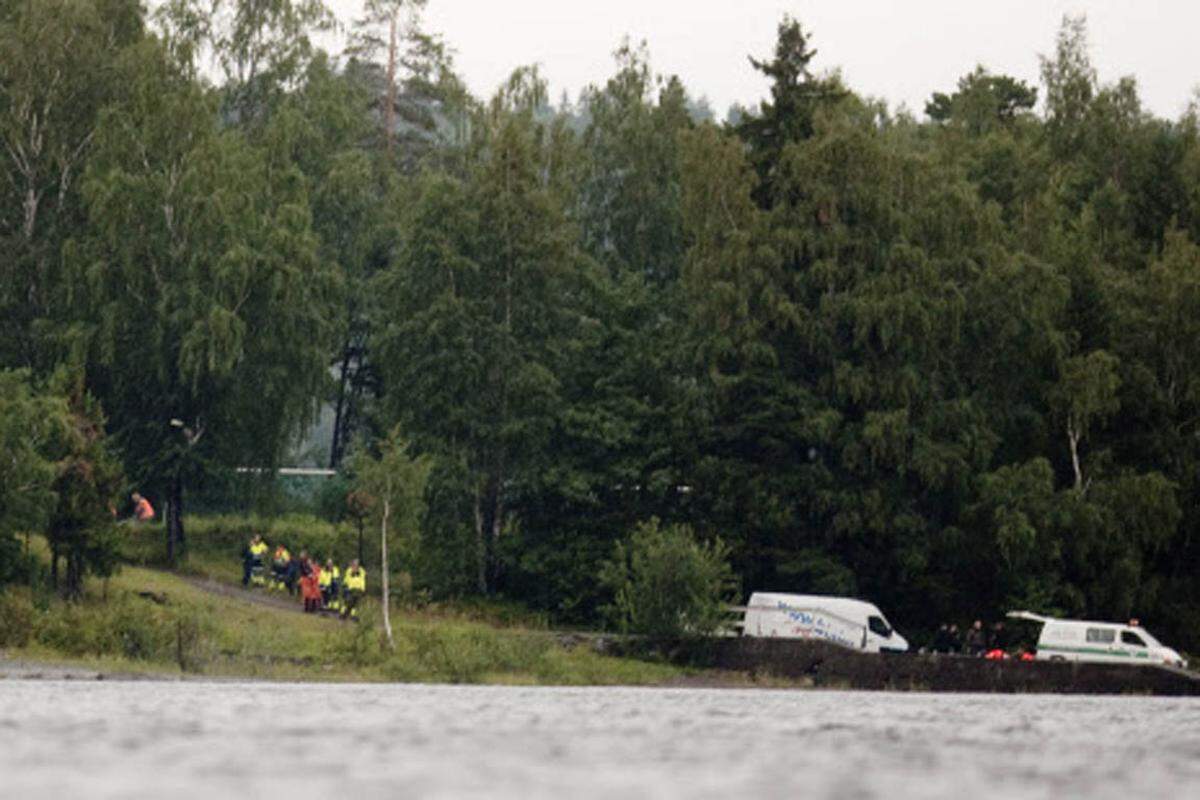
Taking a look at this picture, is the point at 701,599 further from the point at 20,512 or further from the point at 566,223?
the point at 566,223

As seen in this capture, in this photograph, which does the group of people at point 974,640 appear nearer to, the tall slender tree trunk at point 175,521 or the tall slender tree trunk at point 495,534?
the tall slender tree trunk at point 495,534

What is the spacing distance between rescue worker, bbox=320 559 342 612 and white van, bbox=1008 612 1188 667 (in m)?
19.3

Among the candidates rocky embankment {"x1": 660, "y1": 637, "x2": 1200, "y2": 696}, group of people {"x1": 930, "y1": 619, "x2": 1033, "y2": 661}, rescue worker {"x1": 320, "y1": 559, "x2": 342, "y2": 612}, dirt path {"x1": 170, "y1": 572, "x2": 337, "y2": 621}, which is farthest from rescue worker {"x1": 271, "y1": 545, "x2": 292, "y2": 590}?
group of people {"x1": 930, "y1": 619, "x2": 1033, "y2": 661}

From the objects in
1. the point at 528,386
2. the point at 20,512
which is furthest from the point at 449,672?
the point at 528,386

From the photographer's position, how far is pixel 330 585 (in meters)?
62.2

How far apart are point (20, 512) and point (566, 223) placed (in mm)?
27439

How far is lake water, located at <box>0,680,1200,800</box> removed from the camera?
9.63m

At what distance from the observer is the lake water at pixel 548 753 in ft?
31.6

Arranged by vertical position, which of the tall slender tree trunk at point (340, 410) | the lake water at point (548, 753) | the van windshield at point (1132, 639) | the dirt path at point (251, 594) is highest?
the tall slender tree trunk at point (340, 410)

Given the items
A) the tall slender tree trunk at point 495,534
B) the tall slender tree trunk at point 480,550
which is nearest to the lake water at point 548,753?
the tall slender tree trunk at point 480,550

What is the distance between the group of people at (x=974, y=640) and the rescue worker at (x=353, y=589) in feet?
53.9

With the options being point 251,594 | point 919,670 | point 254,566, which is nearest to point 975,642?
point 919,670

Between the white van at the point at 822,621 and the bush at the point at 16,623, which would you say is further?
the white van at the point at 822,621

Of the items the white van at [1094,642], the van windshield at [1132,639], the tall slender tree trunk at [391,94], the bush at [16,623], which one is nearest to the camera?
the bush at [16,623]
